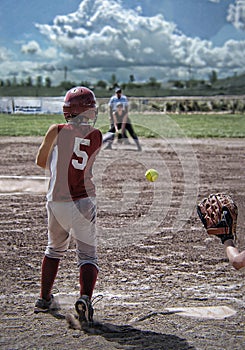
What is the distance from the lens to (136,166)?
1323 centimetres

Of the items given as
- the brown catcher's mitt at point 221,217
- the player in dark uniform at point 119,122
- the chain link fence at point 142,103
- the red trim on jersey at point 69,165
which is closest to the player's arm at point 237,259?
the brown catcher's mitt at point 221,217

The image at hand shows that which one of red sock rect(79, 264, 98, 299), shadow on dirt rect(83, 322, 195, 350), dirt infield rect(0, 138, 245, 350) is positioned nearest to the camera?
shadow on dirt rect(83, 322, 195, 350)

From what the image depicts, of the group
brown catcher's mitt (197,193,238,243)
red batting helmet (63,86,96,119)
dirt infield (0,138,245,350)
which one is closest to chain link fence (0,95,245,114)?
dirt infield (0,138,245,350)

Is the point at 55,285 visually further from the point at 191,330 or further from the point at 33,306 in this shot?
the point at 191,330

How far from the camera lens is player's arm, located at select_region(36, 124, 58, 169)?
4.15 m

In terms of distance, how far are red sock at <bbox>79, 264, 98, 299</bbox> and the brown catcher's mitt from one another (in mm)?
1009

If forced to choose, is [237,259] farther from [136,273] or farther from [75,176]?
[136,273]

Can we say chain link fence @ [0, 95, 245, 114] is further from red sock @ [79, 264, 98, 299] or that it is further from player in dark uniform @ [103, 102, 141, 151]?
red sock @ [79, 264, 98, 299]

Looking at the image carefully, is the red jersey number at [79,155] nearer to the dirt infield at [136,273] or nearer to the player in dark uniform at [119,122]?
the dirt infield at [136,273]

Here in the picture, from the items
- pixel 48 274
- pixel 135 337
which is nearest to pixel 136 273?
pixel 48 274

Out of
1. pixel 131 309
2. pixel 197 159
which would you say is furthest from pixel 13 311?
pixel 197 159

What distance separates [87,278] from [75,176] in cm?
77

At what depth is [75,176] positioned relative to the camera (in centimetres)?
418

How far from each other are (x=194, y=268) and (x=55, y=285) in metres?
1.45
